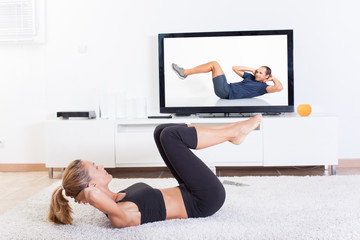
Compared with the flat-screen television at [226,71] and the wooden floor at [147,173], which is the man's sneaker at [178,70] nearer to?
the flat-screen television at [226,71]

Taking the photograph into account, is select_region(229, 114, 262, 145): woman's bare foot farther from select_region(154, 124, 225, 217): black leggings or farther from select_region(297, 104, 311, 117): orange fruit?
select_region(297, 104, 311, 117): orange fruit

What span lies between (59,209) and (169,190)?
619 mm

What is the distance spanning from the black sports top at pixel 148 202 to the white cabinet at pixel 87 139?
1748 mm

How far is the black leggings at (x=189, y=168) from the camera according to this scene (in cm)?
197

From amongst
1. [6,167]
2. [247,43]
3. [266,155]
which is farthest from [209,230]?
[6,167]

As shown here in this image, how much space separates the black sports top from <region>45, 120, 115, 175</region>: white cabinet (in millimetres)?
1748

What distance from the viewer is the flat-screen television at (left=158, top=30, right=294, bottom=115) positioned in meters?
3.90

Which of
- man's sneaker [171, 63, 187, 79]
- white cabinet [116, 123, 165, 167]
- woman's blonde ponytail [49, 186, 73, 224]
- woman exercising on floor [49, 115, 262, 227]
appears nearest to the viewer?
woman exercising on floor [49, 115, 262, 227]

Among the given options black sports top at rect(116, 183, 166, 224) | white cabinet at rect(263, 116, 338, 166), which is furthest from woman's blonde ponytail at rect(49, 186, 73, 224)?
Result: white cabinet at rect(263, 116, 338, 166)

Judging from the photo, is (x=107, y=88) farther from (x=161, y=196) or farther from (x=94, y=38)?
(x=161, y=196)

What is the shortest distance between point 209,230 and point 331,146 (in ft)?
7.19

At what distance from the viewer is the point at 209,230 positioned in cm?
192

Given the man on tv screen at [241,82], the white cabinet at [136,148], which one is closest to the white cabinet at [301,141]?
the man on tv screen at [241,82]

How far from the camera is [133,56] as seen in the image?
412 cm
